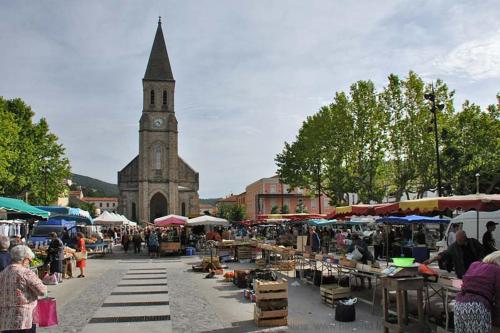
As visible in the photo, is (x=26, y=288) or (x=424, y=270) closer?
(x=26, y=288)

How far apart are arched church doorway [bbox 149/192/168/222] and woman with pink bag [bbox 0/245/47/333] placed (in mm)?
66281

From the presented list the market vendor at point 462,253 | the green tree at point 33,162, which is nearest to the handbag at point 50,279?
the market vendor at point 462,253

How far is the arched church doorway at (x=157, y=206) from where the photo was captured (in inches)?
2835

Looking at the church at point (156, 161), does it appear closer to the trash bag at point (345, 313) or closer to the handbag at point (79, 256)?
the handbag at point (79, 256)

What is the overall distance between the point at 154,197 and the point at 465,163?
157ft

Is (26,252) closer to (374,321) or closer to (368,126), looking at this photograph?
(374,321)

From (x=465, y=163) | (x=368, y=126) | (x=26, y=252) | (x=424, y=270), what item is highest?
(x=368, y=126)

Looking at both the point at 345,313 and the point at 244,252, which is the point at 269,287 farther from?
the point at 244,252

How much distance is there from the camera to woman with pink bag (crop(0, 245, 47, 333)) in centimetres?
567

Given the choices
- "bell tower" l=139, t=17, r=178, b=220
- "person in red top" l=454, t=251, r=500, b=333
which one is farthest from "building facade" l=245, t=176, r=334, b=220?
"person in red top" l=454, t=251, r=500, b=333

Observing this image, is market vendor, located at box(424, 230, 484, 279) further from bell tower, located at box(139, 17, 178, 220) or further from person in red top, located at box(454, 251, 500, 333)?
bell tower, located at box(139, 17, 178, 220)

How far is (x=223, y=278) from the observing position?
16.3 meters

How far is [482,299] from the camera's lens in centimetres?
538

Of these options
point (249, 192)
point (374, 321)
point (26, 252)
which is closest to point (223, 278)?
point (374, 321)
